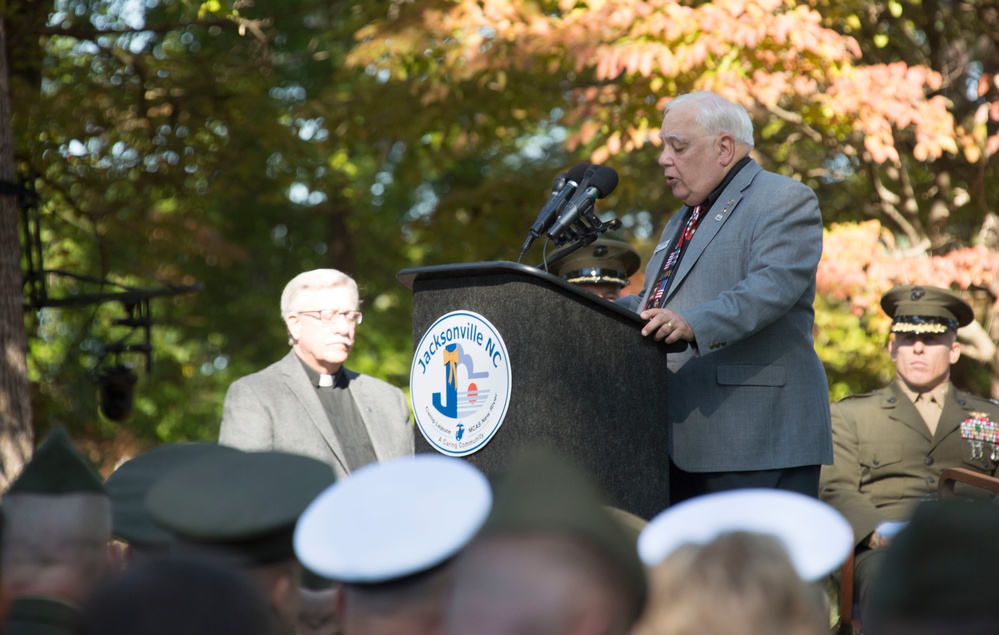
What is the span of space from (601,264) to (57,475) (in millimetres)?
4629

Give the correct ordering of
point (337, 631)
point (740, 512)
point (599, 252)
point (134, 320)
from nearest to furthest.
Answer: point (740, 512), point (337, 631), point (599, 252), point (134, 320)

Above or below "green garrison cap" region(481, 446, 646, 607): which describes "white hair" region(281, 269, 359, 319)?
below

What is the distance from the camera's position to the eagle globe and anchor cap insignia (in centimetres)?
309

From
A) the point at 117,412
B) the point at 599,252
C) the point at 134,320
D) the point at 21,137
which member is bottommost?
the point at 117,412

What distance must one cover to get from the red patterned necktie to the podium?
33 centimetres

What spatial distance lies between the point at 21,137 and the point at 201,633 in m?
8.58

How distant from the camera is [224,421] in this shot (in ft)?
14.8

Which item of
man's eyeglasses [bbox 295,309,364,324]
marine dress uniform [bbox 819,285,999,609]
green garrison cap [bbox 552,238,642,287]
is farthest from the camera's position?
green garrison cap [bbox 552,238,642,287]

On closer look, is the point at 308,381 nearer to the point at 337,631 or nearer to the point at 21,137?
the point at 337,631

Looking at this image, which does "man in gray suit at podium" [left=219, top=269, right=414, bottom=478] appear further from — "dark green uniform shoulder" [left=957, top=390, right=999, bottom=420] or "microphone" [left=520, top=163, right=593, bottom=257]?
"dark green uniform shoulder" [left=957, top=390, right=999, bottom=420]

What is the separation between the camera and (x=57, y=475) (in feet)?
7.67

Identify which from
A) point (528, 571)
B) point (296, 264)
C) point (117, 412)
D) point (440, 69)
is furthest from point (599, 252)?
point (296, 264)

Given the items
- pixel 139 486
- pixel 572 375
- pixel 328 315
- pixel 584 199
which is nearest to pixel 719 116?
pixel 584 199

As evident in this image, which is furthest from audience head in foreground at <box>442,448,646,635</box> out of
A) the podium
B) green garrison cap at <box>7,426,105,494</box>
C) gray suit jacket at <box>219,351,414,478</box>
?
gray suit jacket at <box>219,351,414,478</box>
